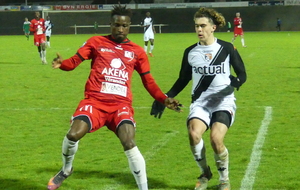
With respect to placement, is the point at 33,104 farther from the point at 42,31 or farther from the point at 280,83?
the point at 42,31

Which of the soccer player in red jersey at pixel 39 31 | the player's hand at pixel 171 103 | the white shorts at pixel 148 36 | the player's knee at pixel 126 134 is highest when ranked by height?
the player's hand at pixel 171 103

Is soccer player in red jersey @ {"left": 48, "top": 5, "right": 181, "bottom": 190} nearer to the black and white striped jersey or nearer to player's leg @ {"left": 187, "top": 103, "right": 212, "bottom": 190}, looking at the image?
player's leg @ {"left": 187, "top": 103, "right": 212, "bottom": 190}

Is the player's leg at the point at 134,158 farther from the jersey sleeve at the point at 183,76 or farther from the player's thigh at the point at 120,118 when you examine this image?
the jersey sleeve at the point at 183,76

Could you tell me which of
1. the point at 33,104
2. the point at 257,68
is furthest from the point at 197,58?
the point at 257,68

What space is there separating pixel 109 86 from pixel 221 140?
1.37 metres

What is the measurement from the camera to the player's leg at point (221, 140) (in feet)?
20.9

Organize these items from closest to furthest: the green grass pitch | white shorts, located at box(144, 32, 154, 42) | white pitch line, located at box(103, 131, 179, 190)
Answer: white pitch line, located at box(103, 131, 179, 190)
the green grass pitch
white shorts, located at box(144, 32, 154, 42)

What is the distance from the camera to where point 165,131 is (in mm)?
10344

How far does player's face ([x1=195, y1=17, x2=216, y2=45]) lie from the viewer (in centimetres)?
661

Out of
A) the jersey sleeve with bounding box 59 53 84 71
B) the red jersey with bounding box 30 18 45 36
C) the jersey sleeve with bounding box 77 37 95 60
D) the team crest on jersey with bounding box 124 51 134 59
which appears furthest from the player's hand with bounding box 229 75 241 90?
the red jersey with bounding box 30 18 45 36

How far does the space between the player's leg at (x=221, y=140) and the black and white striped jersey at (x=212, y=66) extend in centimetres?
32

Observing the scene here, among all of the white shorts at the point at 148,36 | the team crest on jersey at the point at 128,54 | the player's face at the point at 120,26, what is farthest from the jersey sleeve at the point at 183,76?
the white shorts at the point at 148,36

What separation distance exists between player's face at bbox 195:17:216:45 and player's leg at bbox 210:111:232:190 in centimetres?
88

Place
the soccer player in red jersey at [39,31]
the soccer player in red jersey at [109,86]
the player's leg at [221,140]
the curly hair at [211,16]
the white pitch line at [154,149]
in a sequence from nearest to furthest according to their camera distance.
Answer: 1. the soccer player in red jersey at [109,86]
2. the player's leg at [221,140]
3. the curly hair at [211,16]
4. the white pitch line at [154,149]
5. the soccer player in red jersey at [39,31]
